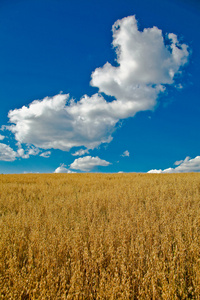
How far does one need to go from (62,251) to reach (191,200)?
553 cm

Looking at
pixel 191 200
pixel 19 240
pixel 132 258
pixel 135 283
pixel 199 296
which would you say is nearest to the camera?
pixel 199 296

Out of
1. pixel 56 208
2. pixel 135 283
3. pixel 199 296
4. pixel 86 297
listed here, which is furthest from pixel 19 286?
pixel 56 208

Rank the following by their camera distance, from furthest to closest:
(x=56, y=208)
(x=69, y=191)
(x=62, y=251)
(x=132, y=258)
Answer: (x=69, y=191) → (x=56, y=208) → (x=62, y=251) → (x=132, y=258)

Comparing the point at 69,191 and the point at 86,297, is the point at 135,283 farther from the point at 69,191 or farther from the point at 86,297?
the point at 69,191

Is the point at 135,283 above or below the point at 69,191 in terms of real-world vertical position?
below

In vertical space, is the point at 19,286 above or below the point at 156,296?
above

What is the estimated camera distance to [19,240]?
3613 millimetres

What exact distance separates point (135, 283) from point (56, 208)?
13.7 feet

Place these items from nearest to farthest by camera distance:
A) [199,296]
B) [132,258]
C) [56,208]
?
[199,296]
[132,258]
[56,208]

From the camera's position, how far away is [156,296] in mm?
2303

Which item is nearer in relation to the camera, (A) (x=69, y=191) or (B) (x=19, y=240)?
(B) (x=19, y=240)

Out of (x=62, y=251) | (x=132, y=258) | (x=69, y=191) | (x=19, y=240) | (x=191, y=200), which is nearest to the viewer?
(x=132, y=258)

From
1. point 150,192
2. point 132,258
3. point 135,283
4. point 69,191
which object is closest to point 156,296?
point 135,283

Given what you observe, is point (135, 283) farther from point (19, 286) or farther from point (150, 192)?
point (150, 192)
